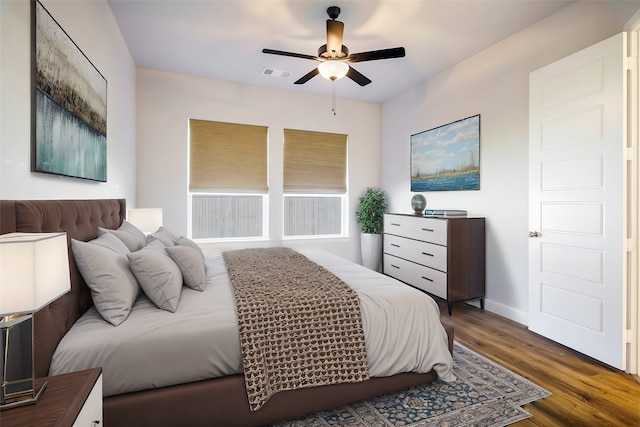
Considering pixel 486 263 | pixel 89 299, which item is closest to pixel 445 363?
pixel 486 263

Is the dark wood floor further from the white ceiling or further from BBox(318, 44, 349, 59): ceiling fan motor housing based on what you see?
the white ceiling

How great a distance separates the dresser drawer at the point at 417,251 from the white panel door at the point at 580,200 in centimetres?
83

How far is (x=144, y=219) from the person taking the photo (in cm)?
321

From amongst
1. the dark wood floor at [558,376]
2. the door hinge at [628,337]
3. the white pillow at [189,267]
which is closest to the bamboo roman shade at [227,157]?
the white pillow at [189,267]

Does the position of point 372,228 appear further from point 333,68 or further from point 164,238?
point 164,238

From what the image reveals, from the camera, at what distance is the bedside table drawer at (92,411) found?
95cm

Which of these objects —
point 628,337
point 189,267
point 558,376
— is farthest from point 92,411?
point 628,337

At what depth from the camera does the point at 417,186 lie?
453 cm

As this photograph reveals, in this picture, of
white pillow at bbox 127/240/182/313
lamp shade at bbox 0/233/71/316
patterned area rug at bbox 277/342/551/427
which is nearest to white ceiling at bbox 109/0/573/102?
white pillow at bbox 127/240/182/313

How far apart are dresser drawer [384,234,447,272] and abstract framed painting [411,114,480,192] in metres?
0.85

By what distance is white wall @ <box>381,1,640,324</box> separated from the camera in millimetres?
2727

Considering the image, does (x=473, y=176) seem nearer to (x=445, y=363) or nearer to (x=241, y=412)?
(x=445, y=363)

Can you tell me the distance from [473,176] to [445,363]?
95.6 inches

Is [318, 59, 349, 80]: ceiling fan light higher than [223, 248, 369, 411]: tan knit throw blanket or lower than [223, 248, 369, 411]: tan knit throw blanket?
higher
